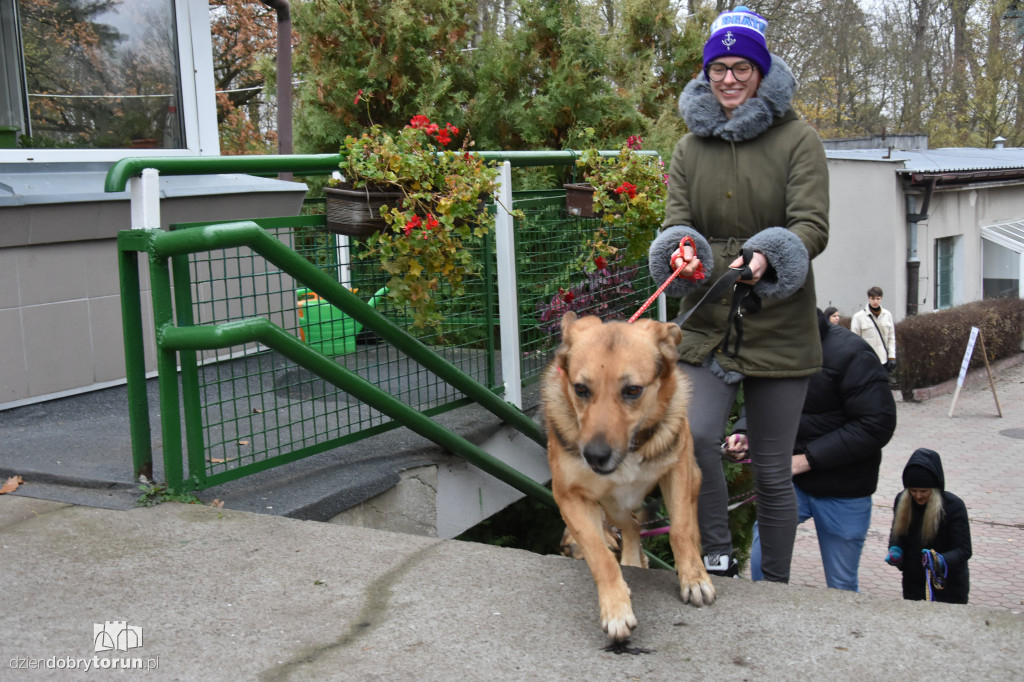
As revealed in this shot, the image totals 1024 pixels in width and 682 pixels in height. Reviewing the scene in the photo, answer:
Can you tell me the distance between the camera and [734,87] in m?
3.26

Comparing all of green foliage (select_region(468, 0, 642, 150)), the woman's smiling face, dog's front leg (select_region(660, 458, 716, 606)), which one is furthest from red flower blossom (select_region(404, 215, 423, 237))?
green foliage (select_region(468, 0, 642, 150))

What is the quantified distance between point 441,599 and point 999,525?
8.10 metres

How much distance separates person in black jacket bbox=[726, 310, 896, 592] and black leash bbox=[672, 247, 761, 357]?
1.31 meters

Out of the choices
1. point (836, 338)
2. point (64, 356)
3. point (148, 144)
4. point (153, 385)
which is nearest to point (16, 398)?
point (64, 356)

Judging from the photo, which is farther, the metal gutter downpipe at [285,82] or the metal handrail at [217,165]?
the metal gutter downpipe at [285,82]

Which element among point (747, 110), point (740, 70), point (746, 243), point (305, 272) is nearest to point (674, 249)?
point (746, 243)

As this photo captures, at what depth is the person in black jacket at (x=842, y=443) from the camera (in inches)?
174

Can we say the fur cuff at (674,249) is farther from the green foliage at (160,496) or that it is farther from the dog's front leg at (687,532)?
the green foliage at (160,496)

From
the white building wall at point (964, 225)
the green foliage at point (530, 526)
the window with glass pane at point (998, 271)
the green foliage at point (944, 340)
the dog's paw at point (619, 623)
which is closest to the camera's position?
the dog's paw at point (619, 623)

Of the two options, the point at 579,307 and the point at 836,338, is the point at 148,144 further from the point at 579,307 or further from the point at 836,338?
the point at 836,338

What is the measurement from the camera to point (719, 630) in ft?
8.68

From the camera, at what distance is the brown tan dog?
2.72 meters

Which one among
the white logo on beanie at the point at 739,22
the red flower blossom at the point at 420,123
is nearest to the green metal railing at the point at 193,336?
the red flower blossom at the point at 420,123

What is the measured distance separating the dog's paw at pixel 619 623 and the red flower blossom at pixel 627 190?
12.1 ft
